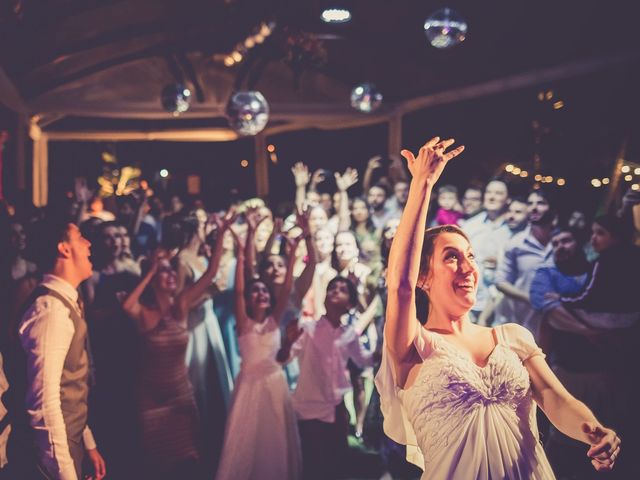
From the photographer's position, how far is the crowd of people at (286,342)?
2207 mm

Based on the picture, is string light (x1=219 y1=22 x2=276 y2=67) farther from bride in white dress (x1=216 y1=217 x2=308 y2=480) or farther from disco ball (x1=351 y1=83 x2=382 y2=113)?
bride in white dress (x1=216 y1=217 x2=308 y2=480)

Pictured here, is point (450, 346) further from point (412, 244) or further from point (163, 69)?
point (163, 69)

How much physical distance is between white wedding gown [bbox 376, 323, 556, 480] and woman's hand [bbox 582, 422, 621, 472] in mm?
173

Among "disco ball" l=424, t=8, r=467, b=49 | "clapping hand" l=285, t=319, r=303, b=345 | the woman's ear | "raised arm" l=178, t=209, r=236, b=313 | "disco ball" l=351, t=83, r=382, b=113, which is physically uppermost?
"disco ball" l=424, t=8, r=467, b=49

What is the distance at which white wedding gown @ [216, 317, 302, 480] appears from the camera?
4.20 metres

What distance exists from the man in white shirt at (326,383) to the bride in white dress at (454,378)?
2.24m

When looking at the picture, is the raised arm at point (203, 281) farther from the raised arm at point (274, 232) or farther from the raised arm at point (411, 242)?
the raised arm at point (411, 242)

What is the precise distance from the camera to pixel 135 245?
733 centimetres

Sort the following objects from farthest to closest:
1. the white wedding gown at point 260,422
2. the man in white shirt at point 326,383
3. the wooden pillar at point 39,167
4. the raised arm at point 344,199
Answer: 1. the wooden pillar at point 39,167
2. the raised arm at point 344,199
3. the man in white shirt at point 326,383
4. the white wedding gown at point 260,422

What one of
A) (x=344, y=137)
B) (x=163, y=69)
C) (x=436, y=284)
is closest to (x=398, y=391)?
(x=436, y=284)

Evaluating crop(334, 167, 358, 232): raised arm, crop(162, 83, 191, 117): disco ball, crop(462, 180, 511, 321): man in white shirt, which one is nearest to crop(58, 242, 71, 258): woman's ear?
crop(462, 180, 511, 321): man in white shirt

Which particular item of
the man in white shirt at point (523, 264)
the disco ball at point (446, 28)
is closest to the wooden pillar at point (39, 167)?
the disco ball at point (446, 28)

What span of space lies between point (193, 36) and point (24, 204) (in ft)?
11.7

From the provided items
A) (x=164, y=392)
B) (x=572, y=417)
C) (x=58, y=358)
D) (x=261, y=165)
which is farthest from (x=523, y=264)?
(x=261, y=165)
